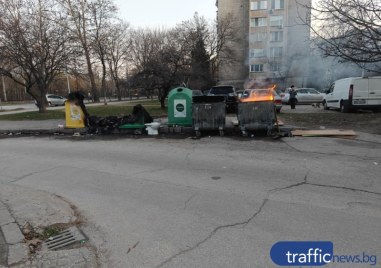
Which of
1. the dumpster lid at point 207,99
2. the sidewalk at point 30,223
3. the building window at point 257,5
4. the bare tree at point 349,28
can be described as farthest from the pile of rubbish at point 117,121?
the building window at point 257,5

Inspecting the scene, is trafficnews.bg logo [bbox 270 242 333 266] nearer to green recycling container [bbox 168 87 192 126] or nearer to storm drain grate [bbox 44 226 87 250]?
storm drain grate [bbox 44 226 87 250]

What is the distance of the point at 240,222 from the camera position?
3.65m

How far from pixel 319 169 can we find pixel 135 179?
3527mm

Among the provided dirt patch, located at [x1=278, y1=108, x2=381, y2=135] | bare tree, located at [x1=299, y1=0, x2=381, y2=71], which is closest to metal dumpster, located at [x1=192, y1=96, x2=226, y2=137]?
dirt patch, located at [x1=278, y1=108, x2=381, y2=135]

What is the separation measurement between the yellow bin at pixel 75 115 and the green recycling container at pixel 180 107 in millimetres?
3801

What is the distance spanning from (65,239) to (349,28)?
10782 millimetres

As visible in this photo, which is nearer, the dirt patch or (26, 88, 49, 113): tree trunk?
the dirt patch

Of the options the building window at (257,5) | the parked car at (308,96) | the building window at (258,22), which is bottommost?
the parked car at (308,96)

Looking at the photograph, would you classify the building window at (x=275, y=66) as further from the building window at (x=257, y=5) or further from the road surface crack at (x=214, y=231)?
the building window at (x=257, y=5)

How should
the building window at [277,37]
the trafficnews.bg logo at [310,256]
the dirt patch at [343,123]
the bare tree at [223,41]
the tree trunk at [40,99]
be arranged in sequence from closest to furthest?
the trafficnews.bg logo at [310,256] < the dirt patch at [343,123] < the tree trunk at [40,99] < the building window at [277,37] < the bare tree at [223,41]

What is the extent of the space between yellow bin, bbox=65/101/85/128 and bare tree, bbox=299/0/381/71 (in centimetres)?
915

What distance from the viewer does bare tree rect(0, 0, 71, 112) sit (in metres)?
17.3

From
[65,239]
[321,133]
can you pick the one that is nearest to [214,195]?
[65,239]

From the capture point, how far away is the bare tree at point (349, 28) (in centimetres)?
958
